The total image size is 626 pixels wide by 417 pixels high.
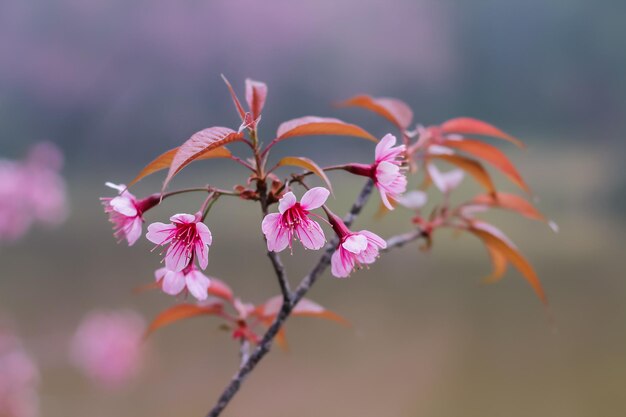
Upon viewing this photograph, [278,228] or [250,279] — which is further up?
[278,228]

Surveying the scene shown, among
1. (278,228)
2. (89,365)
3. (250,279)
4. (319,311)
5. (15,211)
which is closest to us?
(278,228)

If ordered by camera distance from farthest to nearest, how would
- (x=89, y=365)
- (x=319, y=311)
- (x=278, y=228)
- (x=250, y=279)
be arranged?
(x=250, y=279), (x=89, y=365), (x=319, y=311), (x=278, y=228)

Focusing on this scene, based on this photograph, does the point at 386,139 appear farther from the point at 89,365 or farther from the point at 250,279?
the point at 250,279

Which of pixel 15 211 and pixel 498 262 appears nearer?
pixel 498 262

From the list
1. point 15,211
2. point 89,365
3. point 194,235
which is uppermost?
point 194,235

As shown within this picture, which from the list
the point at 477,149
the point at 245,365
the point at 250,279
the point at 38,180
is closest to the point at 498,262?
the point at 477,149

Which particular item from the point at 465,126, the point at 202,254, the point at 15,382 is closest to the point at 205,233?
the point at 202,254

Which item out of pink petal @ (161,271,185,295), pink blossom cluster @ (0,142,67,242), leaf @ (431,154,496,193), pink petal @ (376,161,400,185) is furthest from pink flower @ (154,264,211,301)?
pink blossom cluster @ (0,142,67,242)

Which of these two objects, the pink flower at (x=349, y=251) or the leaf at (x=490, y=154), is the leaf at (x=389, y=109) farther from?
the pink flower at (x=349, y=251)

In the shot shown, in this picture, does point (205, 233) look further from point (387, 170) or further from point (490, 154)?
point (490, 154)
